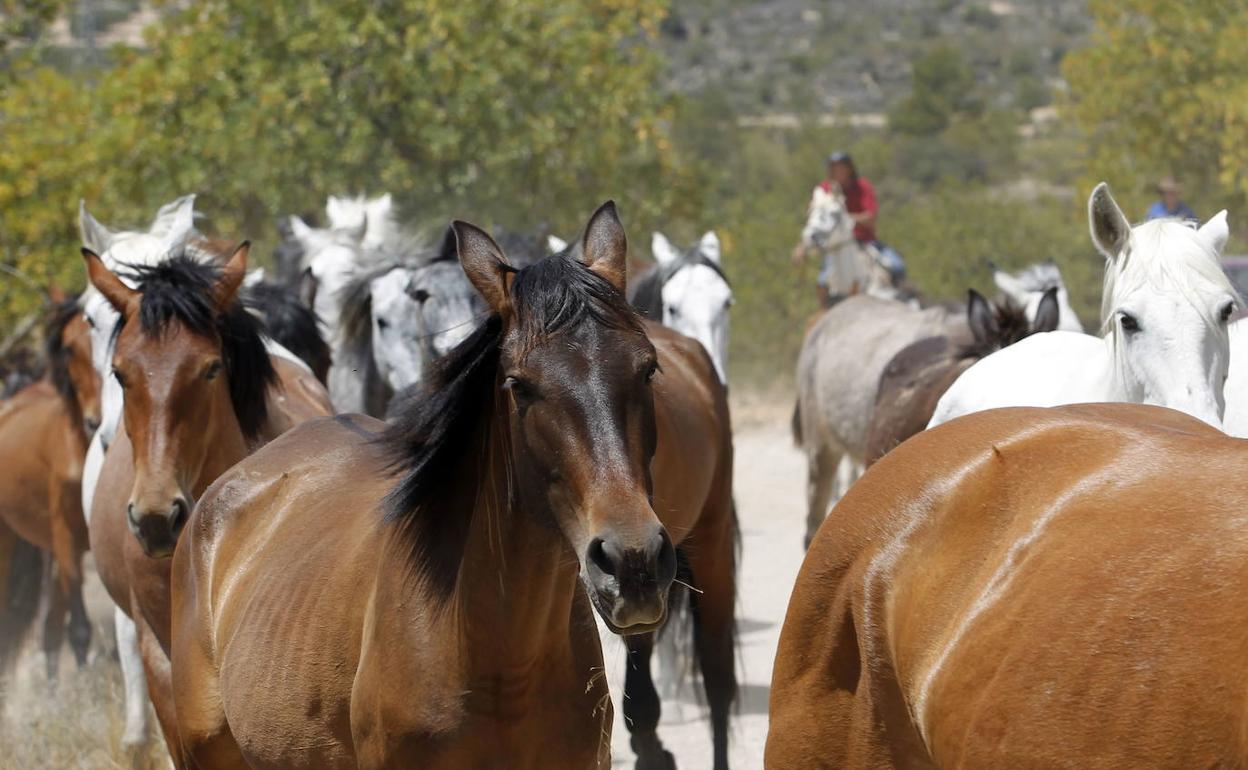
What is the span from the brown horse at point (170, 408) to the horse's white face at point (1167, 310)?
274 cm

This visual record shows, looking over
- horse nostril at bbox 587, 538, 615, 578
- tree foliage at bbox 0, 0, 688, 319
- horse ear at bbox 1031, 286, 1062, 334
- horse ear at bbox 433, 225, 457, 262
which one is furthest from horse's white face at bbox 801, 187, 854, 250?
horse nostril at bbox 587, 538, 615, 578

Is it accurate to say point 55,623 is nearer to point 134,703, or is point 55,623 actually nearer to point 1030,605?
point 134,703

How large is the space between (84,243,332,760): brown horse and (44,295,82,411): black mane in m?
2.20

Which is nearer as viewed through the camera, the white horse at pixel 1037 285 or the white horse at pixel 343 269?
the white horse at pixel 343 269

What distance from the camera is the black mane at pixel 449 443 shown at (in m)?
3.28

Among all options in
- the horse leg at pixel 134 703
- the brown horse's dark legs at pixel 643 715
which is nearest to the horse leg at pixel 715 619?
the brown horse's dark legs at pixel 643 715

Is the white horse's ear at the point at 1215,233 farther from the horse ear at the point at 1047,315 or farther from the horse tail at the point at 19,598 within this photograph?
the horse tail at the point at 19,598

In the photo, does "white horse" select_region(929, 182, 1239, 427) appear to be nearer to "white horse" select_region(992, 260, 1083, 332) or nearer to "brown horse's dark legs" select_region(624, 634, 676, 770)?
"brown horse's dark legs" select_region(624, 634, 676, 770)

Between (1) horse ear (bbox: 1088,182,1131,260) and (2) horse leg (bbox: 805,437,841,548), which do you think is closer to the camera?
(1) horse ear (bbox: 1088,182,1131,260)

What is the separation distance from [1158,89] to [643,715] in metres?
16.5

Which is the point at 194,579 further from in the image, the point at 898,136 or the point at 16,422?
the point at 898,136

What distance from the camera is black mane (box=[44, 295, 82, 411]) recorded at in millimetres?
7457

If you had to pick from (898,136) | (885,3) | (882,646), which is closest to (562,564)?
(882,646)

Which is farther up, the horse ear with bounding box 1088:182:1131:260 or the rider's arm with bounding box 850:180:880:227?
the horse ear with bounding box 1088:182:1131:260
